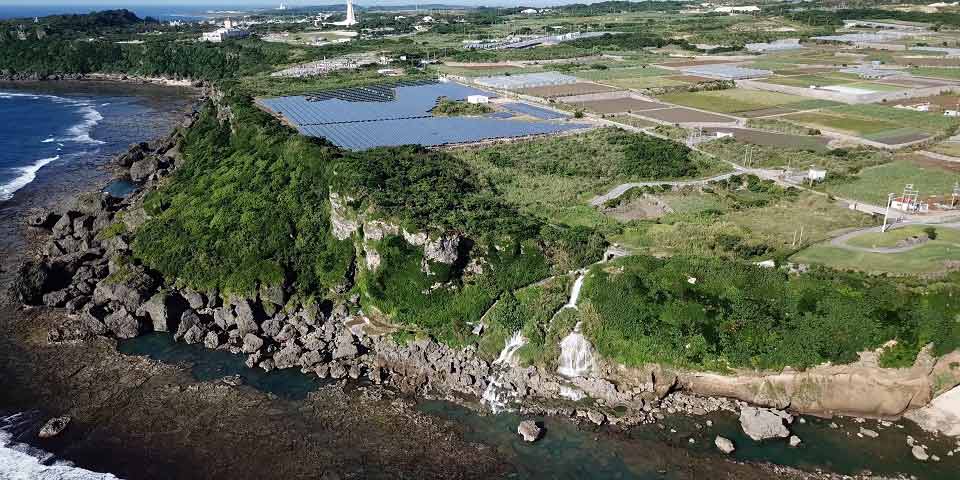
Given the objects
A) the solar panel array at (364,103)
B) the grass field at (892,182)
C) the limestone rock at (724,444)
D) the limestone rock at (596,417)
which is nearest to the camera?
the limestone rock at (724,444)

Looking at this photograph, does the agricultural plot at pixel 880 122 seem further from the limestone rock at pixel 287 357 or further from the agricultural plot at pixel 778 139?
the limestone rock at pixel 287 357

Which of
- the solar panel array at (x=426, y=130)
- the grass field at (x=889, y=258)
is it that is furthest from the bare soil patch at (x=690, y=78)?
the grass field at (x=889, y=258)

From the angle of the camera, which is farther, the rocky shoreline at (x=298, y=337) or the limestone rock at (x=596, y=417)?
the rocky shoreline at (x=298, y=337)

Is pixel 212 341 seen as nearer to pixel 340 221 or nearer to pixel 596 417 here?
pixel 340 221

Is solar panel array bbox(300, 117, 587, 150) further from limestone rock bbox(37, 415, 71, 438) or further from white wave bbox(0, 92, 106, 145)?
white wave bbox(0, 92, 106, 145)

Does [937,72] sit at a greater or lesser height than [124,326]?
greater

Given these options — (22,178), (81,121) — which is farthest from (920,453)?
(81,121)
